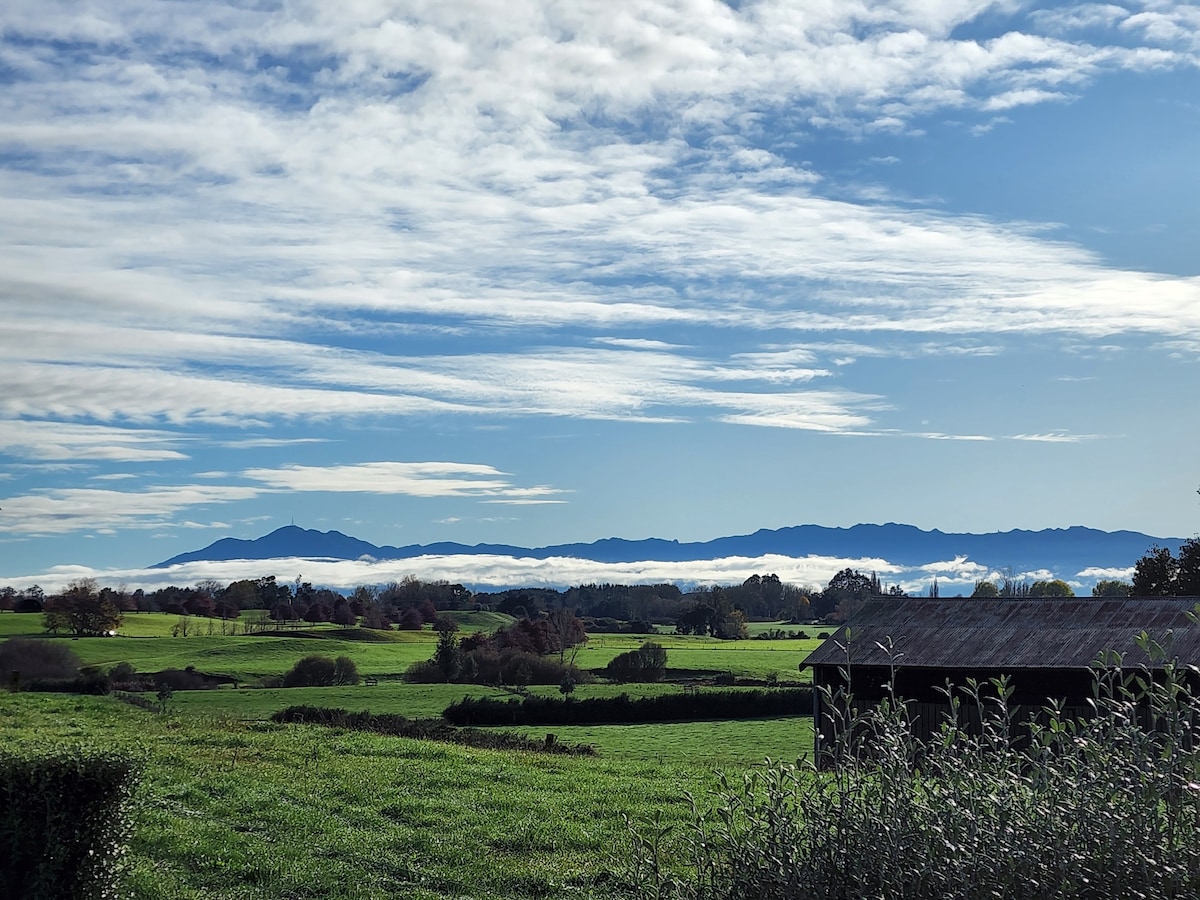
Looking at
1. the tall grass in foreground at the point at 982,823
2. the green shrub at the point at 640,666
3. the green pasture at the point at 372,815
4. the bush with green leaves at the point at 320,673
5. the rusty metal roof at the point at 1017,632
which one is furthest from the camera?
the green shrub at the point at 640,666

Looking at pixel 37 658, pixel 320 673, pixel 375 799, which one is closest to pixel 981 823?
pixel 375 799

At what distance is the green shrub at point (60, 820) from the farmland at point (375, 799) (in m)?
1.94

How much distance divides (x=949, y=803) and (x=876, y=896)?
0.66m

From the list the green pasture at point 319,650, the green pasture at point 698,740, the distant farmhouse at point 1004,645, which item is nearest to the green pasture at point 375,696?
the green pasture at point 698,740

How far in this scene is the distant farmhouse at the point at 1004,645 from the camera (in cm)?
3056

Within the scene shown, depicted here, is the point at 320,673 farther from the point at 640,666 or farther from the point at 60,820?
the point at 60,820

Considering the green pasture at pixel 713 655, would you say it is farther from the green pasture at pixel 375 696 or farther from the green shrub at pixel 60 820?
the green shrub at pixel 60 820

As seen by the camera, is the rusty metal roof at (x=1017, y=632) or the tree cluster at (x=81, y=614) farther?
the tree cluster at (x=81, y=614)

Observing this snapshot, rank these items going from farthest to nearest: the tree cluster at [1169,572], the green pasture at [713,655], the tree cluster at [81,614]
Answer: the tree cluster at [81,614]
the green pasture at [713,655]
the tree cluster at [1169,572]

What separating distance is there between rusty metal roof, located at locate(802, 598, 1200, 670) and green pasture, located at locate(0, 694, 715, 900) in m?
8.18

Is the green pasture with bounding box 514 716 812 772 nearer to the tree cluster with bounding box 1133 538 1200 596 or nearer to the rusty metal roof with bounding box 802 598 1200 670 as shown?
the rusty metal roof with bounding box 802 598 1200 670

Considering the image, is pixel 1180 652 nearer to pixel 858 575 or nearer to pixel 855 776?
pixel 855 776

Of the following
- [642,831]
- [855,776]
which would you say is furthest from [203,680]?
[855,776]

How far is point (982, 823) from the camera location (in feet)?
20.2
